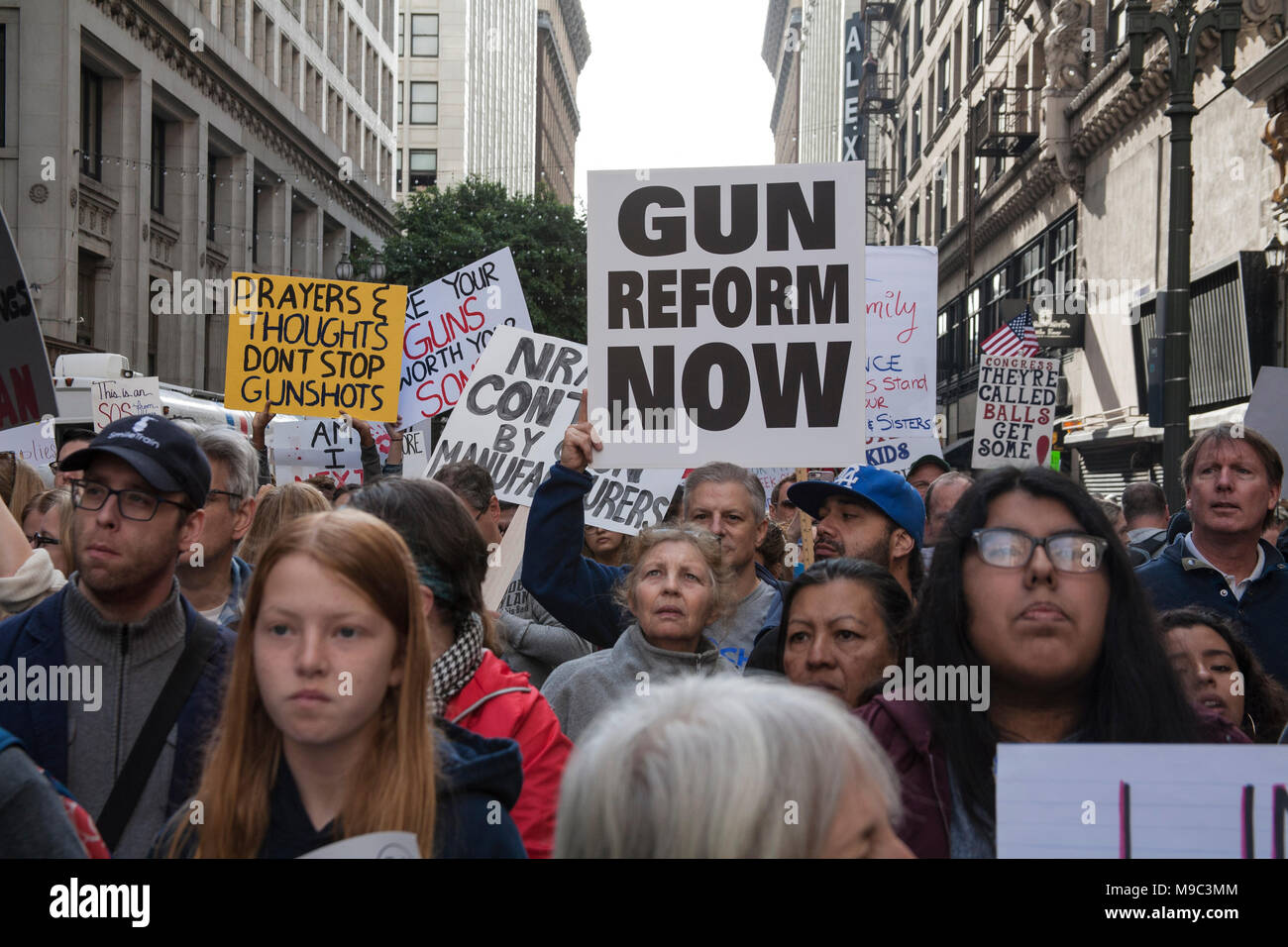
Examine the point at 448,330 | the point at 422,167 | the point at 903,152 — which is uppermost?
the point at 422,167

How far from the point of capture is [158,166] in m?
35.1

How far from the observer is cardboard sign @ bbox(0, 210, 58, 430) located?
4555mm

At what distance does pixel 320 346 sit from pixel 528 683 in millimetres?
5666

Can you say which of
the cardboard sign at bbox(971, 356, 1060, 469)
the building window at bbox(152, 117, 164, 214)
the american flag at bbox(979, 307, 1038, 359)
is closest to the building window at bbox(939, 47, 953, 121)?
the building window at bbox(152, 117, 164, 214)

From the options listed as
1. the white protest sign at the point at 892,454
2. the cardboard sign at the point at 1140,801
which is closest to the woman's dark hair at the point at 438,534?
the cardboard sign at the point at 1140,801

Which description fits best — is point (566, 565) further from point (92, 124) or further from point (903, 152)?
point (903, 152)

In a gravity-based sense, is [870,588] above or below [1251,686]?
A: above

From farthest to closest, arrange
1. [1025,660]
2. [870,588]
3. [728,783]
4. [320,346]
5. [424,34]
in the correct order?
[424,34], [320,346], [870,588], [1025,660], [728,783]

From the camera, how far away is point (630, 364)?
16.0 feet

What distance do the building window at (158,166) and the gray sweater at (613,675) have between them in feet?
111

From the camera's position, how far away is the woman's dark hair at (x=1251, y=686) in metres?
4.11

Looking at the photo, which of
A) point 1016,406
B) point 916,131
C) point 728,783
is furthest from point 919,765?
point 916,131

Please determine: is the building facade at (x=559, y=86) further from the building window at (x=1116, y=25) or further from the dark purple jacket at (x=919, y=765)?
the dark purple jacket at (x=919, y=765)

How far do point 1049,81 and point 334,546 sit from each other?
26380 mm
